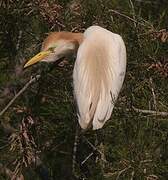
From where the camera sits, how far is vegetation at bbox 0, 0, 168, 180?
49.1 inches

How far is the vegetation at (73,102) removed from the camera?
4.09 ft

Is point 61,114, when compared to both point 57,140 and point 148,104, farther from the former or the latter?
point 148,104

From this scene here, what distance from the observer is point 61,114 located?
4.64 ft

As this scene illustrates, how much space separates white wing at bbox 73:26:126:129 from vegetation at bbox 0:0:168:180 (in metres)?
0.03

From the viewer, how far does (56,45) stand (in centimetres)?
135

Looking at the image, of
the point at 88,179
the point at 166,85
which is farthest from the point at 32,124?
the point at 166,85

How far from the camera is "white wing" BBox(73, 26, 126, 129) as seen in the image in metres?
1.29

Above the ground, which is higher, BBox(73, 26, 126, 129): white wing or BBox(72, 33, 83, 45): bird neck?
BBox(72, 33, 83, 45): bird neck

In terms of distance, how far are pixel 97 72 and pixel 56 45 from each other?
4.3 inches

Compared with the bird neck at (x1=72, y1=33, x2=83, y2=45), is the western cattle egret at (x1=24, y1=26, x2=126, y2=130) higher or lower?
lower

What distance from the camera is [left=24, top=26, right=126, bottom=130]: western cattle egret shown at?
129 centimetres

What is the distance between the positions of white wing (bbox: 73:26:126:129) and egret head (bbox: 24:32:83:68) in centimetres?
2

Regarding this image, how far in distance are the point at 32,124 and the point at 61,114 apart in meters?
0.09

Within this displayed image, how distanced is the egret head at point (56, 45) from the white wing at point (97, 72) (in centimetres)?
2
